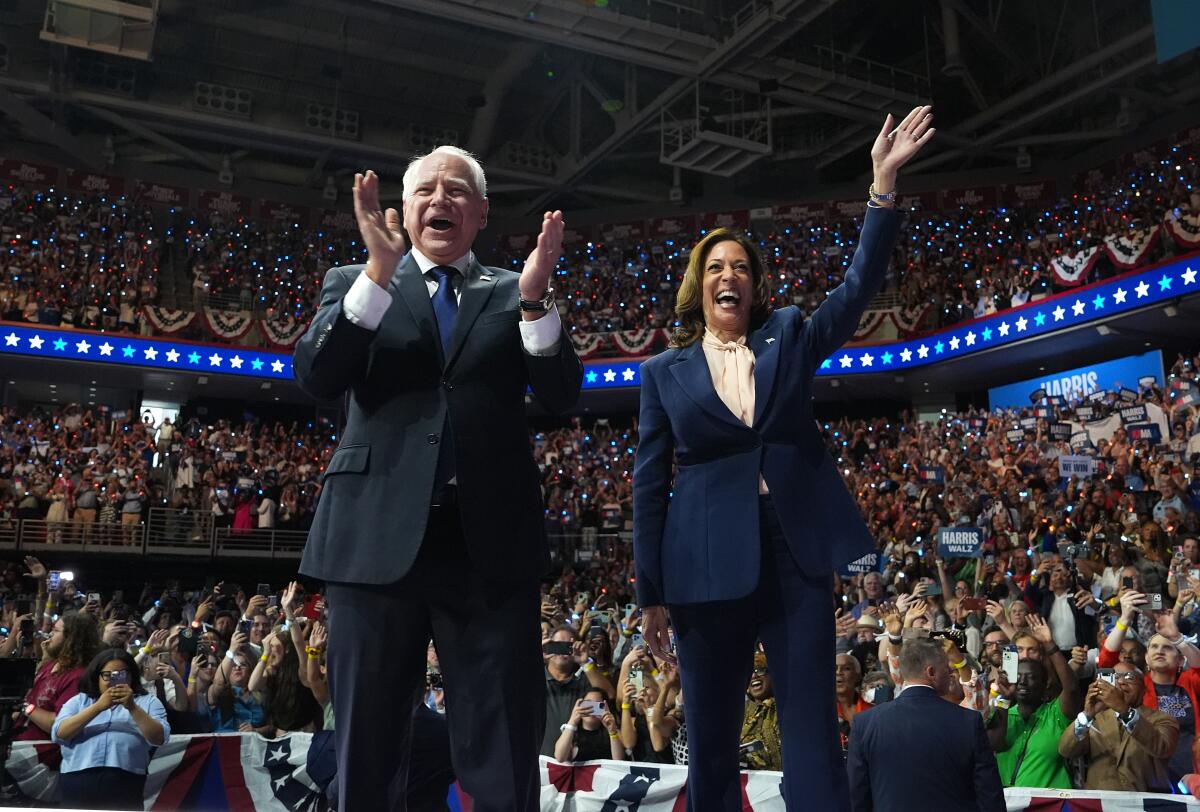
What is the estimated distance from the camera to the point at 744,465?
2.49 meters

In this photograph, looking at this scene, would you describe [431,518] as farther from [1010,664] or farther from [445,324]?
[1010,664]

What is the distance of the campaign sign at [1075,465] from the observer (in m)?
12.2

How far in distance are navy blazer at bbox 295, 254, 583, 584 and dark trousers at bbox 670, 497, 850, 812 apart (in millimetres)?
535

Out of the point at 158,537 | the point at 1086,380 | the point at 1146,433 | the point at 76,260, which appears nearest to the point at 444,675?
the point at 1146,433

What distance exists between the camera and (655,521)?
2.60m

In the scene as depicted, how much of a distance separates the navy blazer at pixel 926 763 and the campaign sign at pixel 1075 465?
9463 millimetres

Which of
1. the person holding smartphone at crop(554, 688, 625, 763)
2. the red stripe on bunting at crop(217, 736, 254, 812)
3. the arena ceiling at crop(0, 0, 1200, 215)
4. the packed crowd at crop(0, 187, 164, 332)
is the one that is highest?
the arena ceiling at crop(0, 0, 1200, 215)

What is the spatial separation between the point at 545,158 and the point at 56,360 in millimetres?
12180

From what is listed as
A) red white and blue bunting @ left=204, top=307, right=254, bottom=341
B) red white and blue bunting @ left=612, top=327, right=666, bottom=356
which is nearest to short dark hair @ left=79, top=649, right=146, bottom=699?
red white and blue bunting @ left=204, top=307, right=254, bottom=341

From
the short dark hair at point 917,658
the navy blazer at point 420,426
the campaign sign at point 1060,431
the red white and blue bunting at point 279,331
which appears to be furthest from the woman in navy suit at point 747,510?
the red white and blue bunting at point 279,331

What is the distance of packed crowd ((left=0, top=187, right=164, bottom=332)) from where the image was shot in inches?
820

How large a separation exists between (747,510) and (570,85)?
22454 mm

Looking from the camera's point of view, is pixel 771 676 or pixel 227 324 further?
pixel 227 324

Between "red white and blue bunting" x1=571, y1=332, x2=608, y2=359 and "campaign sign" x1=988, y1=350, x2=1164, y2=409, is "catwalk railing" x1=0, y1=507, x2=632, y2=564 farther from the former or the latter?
"campaign sign" x1=988, y1=350, x2=1164, y2=409
